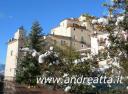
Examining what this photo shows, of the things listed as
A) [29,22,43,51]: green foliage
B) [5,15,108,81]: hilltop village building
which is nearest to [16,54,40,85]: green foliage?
[29,22,43,51]: green foliage

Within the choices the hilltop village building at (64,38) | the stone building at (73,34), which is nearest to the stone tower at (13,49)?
the hilltop village building at (64,38)

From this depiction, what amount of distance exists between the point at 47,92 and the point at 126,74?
A: 6789 millimetres

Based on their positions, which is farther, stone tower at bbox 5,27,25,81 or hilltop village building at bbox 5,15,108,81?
hilltop village building at bbox 5,15,108,81

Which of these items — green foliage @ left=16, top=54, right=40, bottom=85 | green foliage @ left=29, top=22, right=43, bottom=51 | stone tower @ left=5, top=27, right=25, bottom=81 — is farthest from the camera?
stone tower @ left=5, top=27, right=25, bottom=81

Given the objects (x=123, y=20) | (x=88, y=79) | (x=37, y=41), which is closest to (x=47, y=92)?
(x=88, y=79)

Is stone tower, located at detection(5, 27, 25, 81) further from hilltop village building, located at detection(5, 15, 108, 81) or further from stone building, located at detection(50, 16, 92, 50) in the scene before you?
stone building, located at detection(50, 16, 92, 50)

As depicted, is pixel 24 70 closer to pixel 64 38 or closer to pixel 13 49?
pixel 64 38

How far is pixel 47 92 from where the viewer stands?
1571cm

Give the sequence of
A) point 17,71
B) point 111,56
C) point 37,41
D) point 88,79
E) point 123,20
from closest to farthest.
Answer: point 123,20 → point 111,56 → point 88,79 → point 17,71 → point 37,41

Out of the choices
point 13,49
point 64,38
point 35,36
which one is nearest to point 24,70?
point 35,36

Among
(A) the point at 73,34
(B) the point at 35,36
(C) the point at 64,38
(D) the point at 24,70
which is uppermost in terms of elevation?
(A) the point at 73,34

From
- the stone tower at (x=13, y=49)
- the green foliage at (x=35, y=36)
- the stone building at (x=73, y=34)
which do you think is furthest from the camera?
the stone building at (x=73, y=34)

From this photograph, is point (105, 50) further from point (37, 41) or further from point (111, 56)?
point (37, 41)

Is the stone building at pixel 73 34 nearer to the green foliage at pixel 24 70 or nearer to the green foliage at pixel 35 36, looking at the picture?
the green foliage at pixel 35 36
